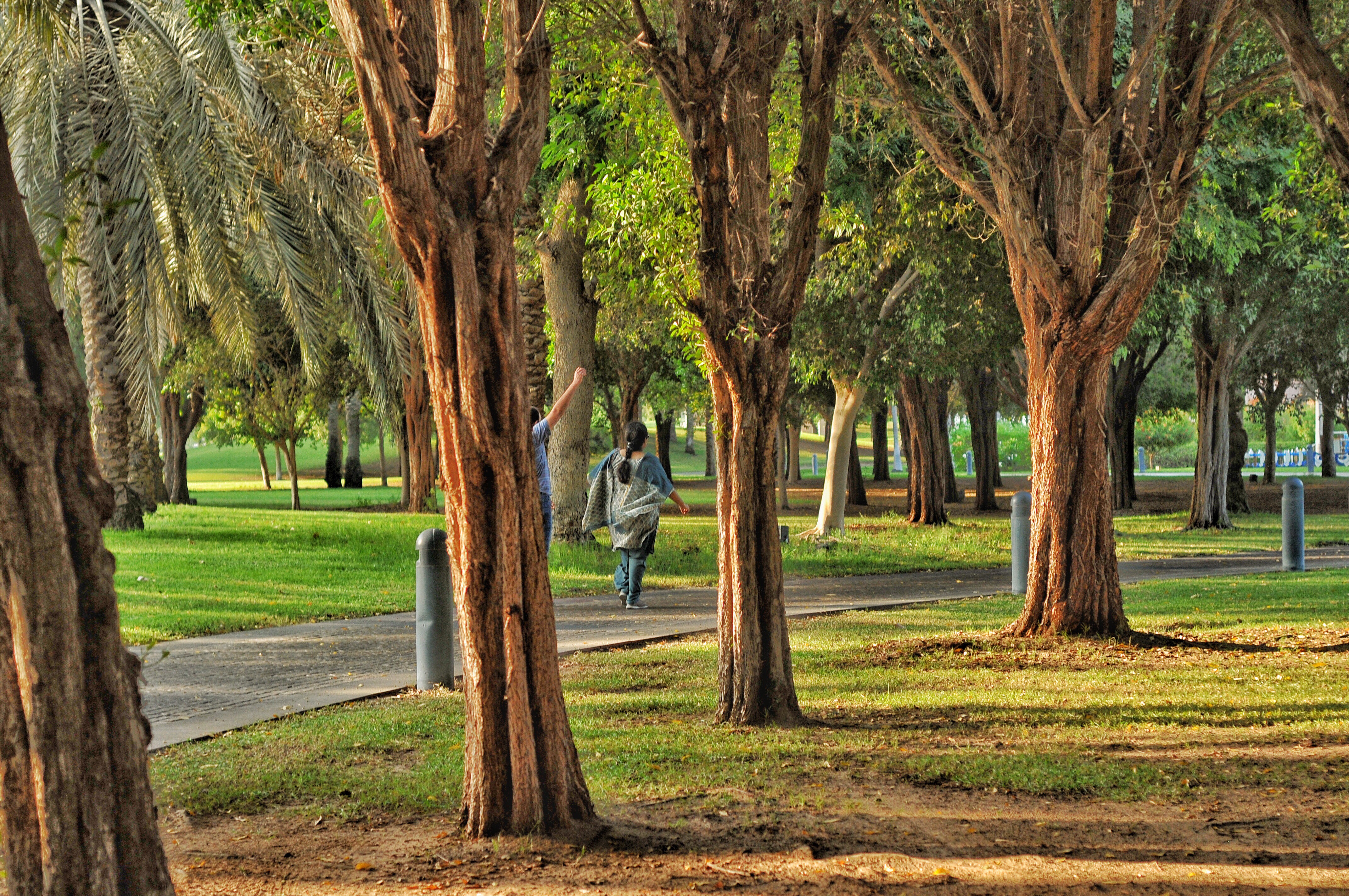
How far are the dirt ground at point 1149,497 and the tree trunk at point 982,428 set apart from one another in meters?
0.52

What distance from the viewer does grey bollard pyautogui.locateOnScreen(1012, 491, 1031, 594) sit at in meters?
13.3

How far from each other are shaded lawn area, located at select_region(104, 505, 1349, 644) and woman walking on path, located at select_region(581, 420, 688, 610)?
6.96 feet

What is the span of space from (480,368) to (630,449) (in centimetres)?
705

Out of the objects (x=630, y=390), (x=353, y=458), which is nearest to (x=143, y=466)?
(x=630, y=390)

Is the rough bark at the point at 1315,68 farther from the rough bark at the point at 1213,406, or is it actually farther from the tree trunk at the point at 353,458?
the tree trunk at the point at 353,458

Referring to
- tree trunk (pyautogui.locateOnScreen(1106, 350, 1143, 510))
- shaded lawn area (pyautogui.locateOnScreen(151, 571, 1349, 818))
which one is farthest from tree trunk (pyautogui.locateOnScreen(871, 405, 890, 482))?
shaded lawn area (pyautogui.locateOnScreen(151, 571, 1349, 818))

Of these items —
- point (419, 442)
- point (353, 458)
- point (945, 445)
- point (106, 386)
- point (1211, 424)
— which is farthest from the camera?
point (353, 458)

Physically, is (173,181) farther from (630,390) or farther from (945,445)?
(945,445)

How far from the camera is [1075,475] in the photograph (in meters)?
10.0

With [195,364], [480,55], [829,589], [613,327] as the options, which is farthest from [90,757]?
[195,364]

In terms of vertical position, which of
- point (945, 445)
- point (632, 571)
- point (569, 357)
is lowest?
point (632, 571)

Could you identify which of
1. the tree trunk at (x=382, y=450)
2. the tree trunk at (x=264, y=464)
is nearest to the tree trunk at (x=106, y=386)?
the tree trunk at (x=382, y=450)

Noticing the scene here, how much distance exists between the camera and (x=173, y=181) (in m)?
15.4

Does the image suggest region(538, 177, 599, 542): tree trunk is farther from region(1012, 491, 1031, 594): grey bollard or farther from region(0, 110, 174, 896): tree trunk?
region(0, 110, 174, 896): tree trunk
